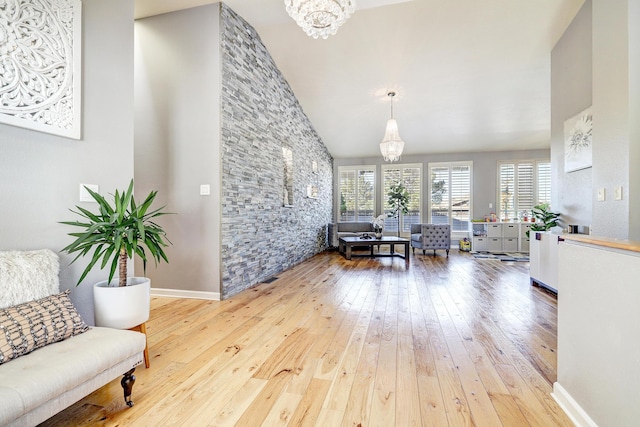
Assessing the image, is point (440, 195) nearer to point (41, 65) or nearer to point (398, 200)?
point (398, 200)

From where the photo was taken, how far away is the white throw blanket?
134 centimetres

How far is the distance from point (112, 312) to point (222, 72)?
276 centimetres

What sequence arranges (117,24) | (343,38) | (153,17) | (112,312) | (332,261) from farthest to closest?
1. (332,261)
2. (343,38)
3. (153,17)
4. (117,24)
5. (112,312)

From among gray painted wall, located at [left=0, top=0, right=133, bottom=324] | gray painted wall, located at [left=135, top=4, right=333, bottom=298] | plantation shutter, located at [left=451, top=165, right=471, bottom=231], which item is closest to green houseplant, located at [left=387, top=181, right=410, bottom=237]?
plantation shutter, located at [left=451, top=165, right=471, bottom=231]

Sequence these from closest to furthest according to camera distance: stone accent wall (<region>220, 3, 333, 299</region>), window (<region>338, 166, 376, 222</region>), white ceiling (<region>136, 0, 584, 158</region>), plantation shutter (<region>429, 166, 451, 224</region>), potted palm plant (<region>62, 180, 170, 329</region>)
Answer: potted palm plant (<region>62, 180, 170, 329</region>), stone accent wall (<region>220, 3, 333, 299</region>), white ceiling (<region>136, 0, 584, 158</region>), plantation shutter (<region>429, 166, 451, 224</region>), window (<region>338, 166, 376, 222</region>)

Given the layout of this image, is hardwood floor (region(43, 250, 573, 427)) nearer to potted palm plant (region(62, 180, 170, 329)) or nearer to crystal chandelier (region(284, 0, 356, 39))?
potted palm plant (region(62, 180, 170, 329))

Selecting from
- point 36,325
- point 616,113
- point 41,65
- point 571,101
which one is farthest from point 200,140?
point 571,101

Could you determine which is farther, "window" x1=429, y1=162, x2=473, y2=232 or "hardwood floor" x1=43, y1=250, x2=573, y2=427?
"window" x1=429, y1=162, x2=473, y2=232

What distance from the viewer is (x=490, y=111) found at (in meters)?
6.14

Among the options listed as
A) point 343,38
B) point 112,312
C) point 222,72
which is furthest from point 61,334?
point 343,38

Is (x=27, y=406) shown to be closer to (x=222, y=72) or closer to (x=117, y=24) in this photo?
(x=117, y=24)

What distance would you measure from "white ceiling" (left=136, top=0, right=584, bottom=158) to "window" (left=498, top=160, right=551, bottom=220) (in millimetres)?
1029

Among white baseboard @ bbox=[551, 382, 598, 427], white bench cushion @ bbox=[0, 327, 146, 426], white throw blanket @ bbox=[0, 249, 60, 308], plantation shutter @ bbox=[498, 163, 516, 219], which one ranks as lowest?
white baseboard @ bbox=[551, 382, 598, 427]

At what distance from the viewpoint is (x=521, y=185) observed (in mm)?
8062
